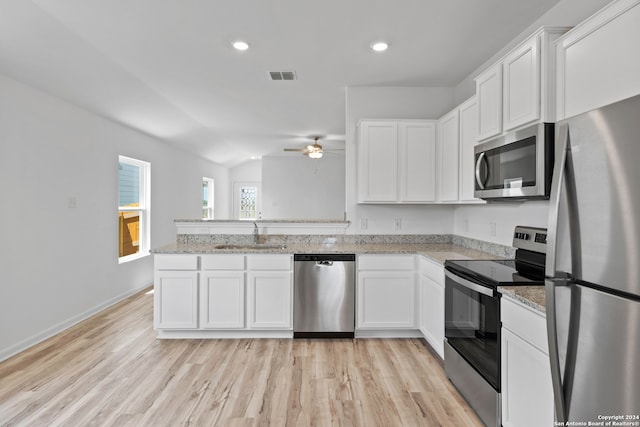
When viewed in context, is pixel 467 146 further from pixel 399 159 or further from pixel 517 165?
pixel 517 165

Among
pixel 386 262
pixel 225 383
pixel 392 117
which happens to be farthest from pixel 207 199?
pixel 225 383

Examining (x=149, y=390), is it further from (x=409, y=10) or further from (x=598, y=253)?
(x=409, y=10)

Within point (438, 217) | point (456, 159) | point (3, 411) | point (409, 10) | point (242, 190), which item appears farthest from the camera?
point (242, 190)

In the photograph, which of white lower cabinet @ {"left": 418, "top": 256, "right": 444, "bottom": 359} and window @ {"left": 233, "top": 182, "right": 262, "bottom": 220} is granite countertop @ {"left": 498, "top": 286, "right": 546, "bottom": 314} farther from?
window @ {"left": 233, "top": 182, "right": 262, "bottom": 220}

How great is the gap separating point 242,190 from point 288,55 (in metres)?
7.44

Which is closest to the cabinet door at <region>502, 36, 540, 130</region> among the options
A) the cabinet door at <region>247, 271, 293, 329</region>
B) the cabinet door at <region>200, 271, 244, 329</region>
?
the cabinet door at <region>247, 271, 293, 329</region>

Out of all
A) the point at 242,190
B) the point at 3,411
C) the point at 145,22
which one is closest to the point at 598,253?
the point at 145,22

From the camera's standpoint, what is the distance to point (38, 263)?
3.30m

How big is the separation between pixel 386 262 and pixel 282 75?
7.03 feet

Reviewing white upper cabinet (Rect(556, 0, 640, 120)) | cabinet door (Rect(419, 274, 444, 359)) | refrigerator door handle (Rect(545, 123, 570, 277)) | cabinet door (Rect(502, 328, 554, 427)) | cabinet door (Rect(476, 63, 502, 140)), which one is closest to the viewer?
refrigerator door handle (Rect(545, 123, 570, 277))

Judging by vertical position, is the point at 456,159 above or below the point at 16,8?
below

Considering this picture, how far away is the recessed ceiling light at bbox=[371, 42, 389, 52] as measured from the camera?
289cm

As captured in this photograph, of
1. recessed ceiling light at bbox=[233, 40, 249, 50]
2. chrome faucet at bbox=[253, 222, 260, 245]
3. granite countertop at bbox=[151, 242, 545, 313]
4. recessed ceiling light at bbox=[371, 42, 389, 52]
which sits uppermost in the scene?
recessed ceiling light at bbox=[371, 42, 389, 52]

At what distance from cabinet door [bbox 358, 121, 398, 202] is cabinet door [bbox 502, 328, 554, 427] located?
6.69ft
